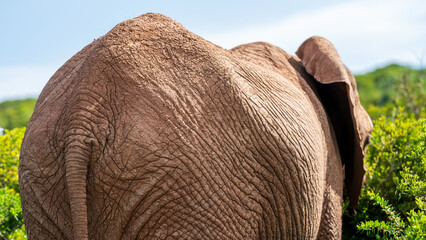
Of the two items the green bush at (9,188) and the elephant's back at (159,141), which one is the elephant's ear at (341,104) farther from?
the green bush at (9,188)

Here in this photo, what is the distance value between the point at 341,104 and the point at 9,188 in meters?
4.18

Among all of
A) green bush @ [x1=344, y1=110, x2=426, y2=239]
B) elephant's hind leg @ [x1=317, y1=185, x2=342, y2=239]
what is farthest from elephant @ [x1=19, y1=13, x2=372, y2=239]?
green bush @ [x1=344, y1=110, x2=426, y2=239]

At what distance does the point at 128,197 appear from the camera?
2840mm

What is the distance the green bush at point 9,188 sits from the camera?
17.0 feet

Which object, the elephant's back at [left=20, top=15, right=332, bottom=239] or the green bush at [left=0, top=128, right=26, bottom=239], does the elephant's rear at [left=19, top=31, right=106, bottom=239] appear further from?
the green bush at [left=0, top=128, right=26, bottom=239]

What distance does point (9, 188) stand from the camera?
6340 mm

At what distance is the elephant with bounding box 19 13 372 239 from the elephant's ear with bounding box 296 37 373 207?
107 cm

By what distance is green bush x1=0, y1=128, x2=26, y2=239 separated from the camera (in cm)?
519

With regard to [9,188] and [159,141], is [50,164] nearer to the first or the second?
[159,141]

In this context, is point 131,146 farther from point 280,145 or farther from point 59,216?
point 280,145

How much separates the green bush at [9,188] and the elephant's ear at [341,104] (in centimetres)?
319

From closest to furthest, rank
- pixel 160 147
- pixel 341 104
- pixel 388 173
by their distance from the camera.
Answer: pixel 160 147
pixel 341 104
pixel 388 173

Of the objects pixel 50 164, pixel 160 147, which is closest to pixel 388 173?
pixel 160 147

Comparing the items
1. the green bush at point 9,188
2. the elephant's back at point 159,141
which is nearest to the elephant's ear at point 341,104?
the elephant's back at point 159,141
